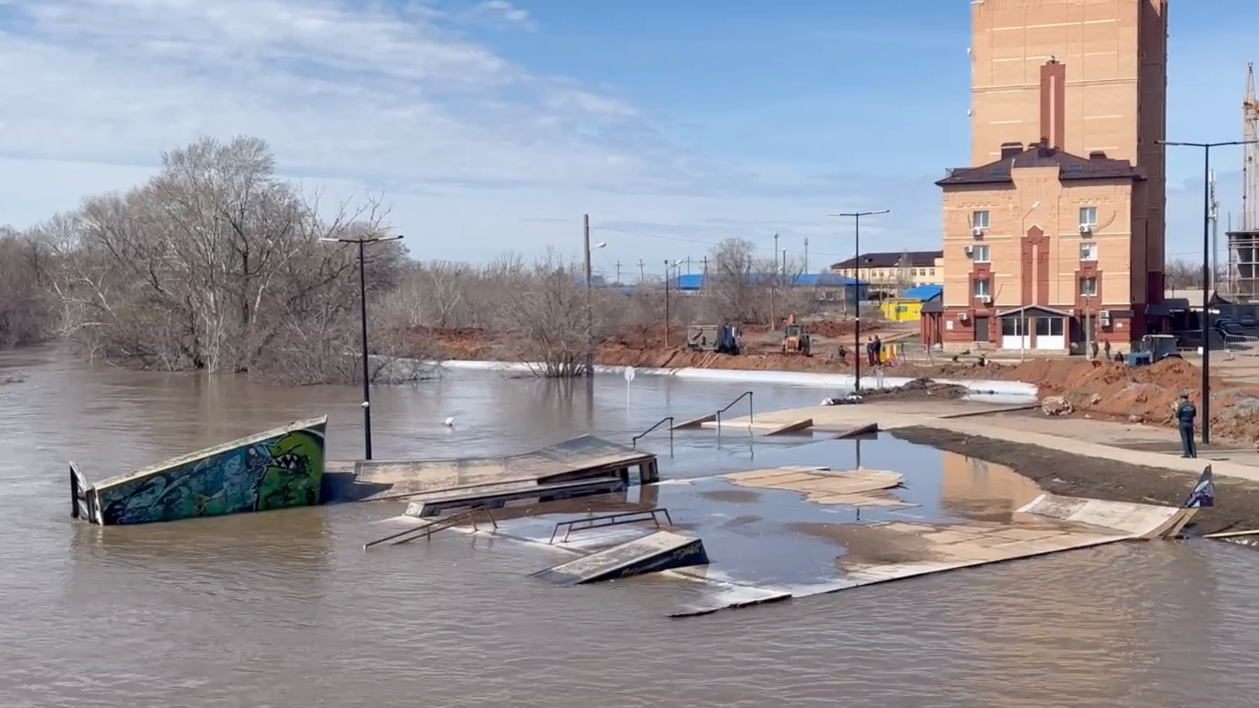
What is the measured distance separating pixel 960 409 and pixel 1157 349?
76.2 feet

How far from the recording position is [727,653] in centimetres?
1416

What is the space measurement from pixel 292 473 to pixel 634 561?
9.52 meters

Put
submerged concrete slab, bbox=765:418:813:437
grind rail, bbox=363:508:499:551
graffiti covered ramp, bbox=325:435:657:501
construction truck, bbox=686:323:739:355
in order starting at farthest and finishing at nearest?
construction truck, bbox=686:323:739:355 → submerged concrete slab, bbox=765:418:813:437 → graffiti covered ramp, bbox=325:435:657:501 → grind rail, bbox=363:508:499:551

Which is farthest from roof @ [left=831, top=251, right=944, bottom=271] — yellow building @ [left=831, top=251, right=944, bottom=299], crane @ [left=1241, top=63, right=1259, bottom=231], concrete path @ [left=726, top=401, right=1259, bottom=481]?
concrete path @ [left=726, top=401, right=1259, bottom=481]

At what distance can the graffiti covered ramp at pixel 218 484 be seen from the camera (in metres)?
22.9

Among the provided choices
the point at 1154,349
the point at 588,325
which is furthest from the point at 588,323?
the point at 1154,349

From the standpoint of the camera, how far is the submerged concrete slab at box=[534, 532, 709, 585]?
17.7m

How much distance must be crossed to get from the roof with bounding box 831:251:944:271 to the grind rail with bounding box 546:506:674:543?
153m

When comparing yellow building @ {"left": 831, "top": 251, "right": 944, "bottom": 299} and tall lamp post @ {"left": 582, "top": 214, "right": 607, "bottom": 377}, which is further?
yellow building @ {"left": 831, "top": 251, "right": 944, "bottom": 299}

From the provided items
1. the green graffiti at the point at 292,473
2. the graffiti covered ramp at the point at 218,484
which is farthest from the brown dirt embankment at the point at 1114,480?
the graffiti covered ramp at the point at 218,484

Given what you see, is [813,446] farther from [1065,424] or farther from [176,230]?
[176,230]

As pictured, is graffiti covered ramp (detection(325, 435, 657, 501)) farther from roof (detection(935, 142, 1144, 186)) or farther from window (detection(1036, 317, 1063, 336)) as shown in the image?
roof (detection(935, 142, 1144, 186))

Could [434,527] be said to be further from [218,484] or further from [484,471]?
[218,484]

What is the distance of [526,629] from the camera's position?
15.5 metres
